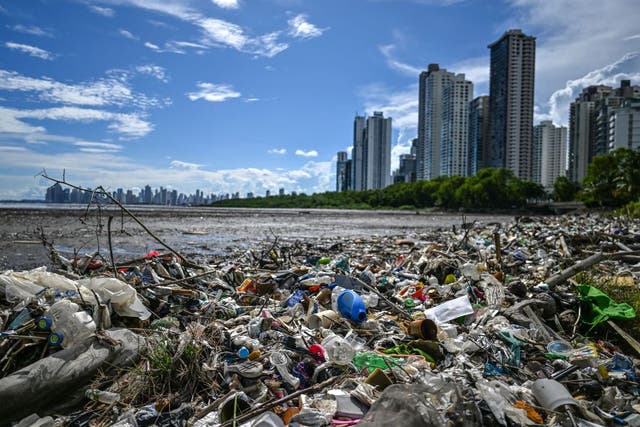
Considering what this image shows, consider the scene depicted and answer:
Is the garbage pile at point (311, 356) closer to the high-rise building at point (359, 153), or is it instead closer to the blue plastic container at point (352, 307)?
the blue plastic container at point (352, 307)

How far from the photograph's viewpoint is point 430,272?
259 inches

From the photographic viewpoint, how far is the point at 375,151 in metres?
146

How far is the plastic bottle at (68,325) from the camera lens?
127 inches

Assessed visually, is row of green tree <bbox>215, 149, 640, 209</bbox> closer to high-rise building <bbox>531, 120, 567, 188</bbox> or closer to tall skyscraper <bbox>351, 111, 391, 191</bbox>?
tall skyscraper <bbox>351, 111, 391, 191</bbox>

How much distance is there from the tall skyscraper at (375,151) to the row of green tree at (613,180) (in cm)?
9505

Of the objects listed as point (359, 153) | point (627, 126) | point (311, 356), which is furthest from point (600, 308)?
point (359, 153)

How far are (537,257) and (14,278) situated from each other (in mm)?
8595

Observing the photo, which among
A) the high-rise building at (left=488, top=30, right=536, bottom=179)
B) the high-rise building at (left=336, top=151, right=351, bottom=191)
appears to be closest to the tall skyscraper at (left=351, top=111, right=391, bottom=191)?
the high-rise building at (left=336, top=151, right=351, bottom=191)

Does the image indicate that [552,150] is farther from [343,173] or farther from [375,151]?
[343,173]

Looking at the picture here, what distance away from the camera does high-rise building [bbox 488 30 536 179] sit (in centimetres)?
9288

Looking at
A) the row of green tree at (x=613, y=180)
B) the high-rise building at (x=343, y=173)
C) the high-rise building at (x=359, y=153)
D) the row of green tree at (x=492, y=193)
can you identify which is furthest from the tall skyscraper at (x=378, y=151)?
the row of green tree at (x=613, y=180)

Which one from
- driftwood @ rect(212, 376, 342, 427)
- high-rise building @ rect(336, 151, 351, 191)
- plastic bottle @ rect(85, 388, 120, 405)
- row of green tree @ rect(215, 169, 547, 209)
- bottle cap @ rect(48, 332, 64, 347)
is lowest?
plastic bottle @ rect(85, 388, 120, 405)

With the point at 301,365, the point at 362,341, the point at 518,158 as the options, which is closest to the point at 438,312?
the point at 362,341

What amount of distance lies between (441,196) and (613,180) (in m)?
31.5
